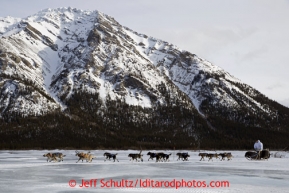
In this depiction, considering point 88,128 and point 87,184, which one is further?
point 88,128

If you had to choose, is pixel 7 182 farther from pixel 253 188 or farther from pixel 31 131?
pixel 31 131

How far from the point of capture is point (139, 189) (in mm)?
20609

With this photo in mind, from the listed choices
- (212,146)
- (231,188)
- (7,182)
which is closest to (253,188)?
(231,188)

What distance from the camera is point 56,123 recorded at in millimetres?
193000

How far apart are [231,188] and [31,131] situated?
17115 centimetres

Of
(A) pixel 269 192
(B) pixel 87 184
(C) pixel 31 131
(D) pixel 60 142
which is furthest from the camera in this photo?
(C) pixel 31 131

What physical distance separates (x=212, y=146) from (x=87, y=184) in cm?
16946

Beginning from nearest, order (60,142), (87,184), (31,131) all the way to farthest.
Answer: (87,184) < (60,142) < (31,131)

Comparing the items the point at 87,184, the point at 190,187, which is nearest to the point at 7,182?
the point at 87,184

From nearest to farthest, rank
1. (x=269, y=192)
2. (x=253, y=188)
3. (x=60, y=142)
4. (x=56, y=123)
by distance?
(x=269, y=192)
(x=253, y=188)
(x=60, y=142)
(x=56, y=123)

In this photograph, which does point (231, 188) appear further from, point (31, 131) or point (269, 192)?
point (31, 131)

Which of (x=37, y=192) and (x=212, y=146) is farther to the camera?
(x=212, y=146)

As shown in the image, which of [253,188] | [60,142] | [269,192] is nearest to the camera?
[269,192]

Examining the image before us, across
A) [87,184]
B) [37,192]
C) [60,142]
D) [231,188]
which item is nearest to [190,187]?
[231,188]
